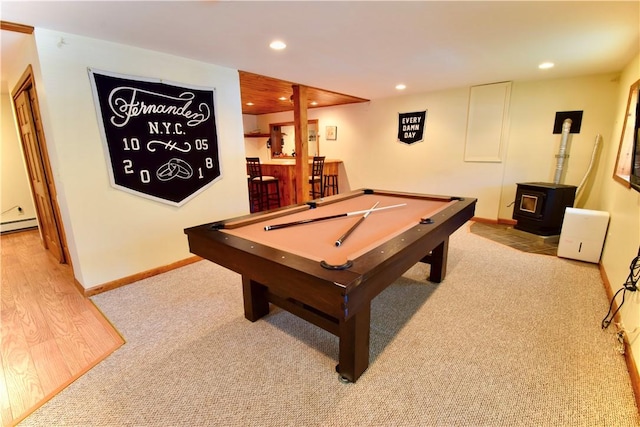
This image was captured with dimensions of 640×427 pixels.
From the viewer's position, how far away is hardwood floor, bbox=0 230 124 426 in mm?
1590

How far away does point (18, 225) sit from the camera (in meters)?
4.70

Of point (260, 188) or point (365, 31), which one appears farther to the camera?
point (260, 188)

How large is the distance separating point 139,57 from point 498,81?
471 cm

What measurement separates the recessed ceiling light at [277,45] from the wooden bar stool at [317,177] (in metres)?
2.81

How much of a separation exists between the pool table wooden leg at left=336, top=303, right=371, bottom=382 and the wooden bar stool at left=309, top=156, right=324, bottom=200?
13.3ft

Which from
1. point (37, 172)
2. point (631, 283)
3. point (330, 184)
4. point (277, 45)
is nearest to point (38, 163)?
point (37, 172)

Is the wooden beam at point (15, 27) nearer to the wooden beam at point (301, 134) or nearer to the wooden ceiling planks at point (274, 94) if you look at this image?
the wooden ceiling planks at point (274, 94)

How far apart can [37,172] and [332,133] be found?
5.03 meters

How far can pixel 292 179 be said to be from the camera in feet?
17.9

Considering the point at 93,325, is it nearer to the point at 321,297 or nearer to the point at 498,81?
the point at 321,297

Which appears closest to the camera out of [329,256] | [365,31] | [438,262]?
[329,256]

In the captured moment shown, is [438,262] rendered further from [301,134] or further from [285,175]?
[285,175]

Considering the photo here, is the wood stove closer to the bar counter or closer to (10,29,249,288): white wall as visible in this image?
the bar counter

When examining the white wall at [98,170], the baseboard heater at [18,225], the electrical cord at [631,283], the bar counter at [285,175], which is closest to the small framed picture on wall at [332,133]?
the bar counter at [285,175]
